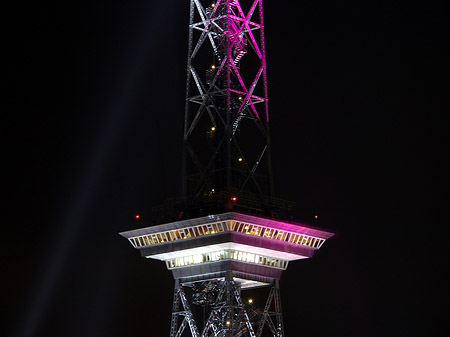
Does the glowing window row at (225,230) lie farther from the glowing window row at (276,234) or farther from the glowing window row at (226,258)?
the glowing window row at (226,258)

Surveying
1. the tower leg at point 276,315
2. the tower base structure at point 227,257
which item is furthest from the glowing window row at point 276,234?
the tower leg at point 276,315

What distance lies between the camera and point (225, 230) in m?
97.3

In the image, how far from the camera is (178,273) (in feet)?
342

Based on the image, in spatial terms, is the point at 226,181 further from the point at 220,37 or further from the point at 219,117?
the point at 220,37

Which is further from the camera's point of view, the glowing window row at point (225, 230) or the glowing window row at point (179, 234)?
the glowing window row at point (179, 234)

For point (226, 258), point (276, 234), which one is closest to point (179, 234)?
point (226, 258)

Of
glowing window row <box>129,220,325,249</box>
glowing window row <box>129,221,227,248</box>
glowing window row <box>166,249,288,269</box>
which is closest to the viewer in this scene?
glowing window row <box>129,220,325,249</box>

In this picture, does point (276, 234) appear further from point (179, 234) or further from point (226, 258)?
point (179, 234)

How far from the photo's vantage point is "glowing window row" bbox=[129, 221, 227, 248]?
322 ft

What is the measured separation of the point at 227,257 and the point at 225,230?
383 cm

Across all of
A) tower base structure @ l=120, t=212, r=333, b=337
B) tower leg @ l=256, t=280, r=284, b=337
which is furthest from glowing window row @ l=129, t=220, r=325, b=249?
tower leg @ l=256, t=280, r=284, b=337

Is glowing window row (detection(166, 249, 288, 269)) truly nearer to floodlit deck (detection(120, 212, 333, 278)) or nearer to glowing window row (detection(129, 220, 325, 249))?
floodlit deck (detection(120, 212, 333, 278))

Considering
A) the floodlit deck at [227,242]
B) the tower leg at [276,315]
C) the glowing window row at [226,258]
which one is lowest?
the tower leg at [276,315]

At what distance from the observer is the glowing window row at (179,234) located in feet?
322
